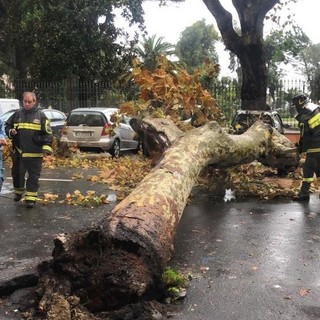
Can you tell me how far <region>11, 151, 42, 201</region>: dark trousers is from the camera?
24.0ft

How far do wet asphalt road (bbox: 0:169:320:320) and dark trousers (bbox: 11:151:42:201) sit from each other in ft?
0.84

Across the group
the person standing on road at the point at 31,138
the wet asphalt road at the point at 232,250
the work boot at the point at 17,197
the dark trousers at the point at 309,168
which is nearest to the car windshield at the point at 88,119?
the wet asphalt road at the point at 232,250

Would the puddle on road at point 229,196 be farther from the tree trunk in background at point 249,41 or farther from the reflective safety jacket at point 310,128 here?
the tree trunk in background at point 249,41

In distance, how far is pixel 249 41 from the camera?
1636cm

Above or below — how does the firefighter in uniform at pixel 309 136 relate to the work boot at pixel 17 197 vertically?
above

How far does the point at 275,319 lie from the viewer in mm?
3555

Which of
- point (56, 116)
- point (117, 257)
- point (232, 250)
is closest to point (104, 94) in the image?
point (56, 116)

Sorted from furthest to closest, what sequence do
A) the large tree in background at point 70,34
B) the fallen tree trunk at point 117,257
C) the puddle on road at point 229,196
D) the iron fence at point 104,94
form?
the large tree in background at point 70,34, the iron fence at point 104,94, the puddle on road at point 229,196, the fallen tree trunk at point 117,257

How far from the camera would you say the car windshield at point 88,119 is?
597 inches

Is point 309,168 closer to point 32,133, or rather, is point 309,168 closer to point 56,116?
A: point 32,133

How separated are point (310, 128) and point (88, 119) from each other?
28.2 feet

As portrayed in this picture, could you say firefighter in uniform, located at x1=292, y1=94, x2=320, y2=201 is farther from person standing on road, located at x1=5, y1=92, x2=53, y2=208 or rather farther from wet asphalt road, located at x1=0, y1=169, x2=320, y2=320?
person standing on road, located at x1=5, y1=92, x2=53, y2=208

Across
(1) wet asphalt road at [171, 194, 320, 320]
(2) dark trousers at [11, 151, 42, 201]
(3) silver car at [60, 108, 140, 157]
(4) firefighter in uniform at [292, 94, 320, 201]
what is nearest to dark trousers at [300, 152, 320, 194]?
(4) firefighter in uniform at [292, 94, 320, 201]

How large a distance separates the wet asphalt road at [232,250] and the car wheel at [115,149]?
7386 mm
